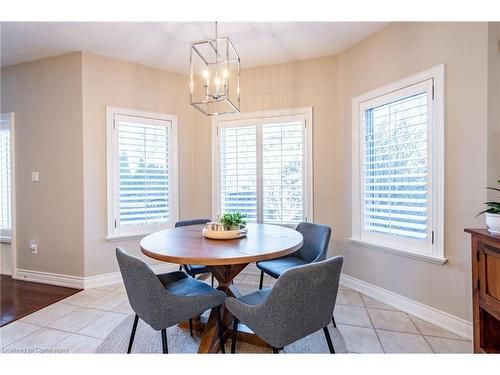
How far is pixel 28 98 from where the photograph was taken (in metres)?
3.33

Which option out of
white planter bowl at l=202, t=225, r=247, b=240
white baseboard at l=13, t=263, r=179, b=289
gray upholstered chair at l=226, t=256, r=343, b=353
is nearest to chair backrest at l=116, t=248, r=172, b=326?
gray upholstered chair at l=226, t=256, r=343, b=353

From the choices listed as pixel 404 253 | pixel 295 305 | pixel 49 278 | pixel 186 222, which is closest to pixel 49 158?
pixel 49 278

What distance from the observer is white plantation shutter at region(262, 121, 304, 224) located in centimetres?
336

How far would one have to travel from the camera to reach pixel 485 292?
1631mm

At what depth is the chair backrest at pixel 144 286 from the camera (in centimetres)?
146

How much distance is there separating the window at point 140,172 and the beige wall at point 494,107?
3.27 meters

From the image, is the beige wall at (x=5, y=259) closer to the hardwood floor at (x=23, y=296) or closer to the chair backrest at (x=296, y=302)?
the hardwood floor at (x=23, y=296)

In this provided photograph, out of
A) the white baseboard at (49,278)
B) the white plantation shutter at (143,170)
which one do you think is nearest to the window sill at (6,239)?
the white baseboard at (49,278)

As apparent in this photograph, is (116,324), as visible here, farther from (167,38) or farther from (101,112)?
(167,38)

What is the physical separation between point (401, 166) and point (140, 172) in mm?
2981

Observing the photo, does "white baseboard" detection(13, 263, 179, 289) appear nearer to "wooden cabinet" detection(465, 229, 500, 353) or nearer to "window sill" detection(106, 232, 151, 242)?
"window sill" detection(106, 232, 151, 242)
